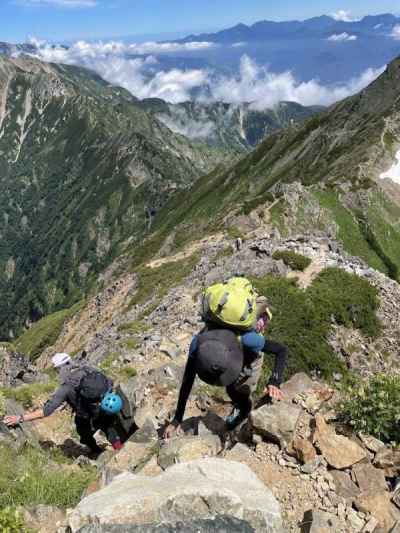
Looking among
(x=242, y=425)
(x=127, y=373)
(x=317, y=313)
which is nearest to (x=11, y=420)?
(x=242, y=425)

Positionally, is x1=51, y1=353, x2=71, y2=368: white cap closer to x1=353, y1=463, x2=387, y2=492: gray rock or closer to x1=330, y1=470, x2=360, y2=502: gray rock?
x1=330, y1=470, x2=360, y2=502: gray rock

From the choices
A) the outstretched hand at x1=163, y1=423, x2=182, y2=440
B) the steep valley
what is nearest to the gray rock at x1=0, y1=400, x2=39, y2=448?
the steep valley

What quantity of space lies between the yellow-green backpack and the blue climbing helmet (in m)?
4.76

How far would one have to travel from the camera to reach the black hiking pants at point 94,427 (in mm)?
12849

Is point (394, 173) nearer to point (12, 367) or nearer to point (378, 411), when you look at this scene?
point (12, 367)

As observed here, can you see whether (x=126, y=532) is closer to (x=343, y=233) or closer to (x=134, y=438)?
(x=134, y=438)

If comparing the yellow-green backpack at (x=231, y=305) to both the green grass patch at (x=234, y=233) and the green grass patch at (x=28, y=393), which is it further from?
the green grass patch at (x=234, y=233)

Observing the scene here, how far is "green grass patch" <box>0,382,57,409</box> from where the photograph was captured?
744 inches

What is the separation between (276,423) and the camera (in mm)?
9398

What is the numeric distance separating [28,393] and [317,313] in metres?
13.7

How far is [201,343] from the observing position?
8.68 metres

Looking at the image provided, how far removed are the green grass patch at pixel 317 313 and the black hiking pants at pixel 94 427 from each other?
8658 mm

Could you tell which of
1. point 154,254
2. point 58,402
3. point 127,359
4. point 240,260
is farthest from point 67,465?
point 154,254

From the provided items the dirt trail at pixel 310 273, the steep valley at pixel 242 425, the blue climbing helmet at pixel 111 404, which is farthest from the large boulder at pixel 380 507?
the dirt trail at pixel 310 273
